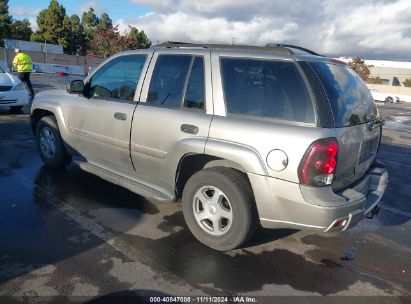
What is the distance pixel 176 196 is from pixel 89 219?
100 centimetres

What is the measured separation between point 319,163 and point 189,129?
1253mm

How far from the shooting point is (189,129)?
142 inches

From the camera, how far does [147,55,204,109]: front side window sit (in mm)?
3730

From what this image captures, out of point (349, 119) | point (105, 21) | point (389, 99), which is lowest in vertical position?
point (389, 99)

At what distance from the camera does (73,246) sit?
3520mm

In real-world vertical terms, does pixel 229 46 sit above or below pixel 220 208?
above

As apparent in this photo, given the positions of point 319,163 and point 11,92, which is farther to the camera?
point 11,92

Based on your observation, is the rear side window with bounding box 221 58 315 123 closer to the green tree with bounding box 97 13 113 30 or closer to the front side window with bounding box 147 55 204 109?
the front side window with bounding box 147 55 204 109

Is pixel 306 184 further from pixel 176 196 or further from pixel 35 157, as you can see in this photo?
pixel 35 157

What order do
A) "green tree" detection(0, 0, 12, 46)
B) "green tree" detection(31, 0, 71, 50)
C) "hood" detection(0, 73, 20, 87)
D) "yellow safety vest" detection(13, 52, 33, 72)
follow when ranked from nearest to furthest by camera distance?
"hood" detection(0, 73, 20, 87) < "yellow safety vest" detection(13, 52, 33, 72) < "green tree" detection(0, 0, 12, 46) < "green tree" detection(31, 0, 71, 50)

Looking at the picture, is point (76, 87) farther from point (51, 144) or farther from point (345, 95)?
point (345, 95)

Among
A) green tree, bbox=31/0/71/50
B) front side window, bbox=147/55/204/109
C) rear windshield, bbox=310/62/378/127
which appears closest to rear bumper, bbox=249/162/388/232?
rear windshield, bbox=310/62/378/127

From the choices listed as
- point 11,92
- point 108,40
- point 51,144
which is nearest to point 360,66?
point 108,40

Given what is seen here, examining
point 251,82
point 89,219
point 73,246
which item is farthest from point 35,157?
point 251,82
